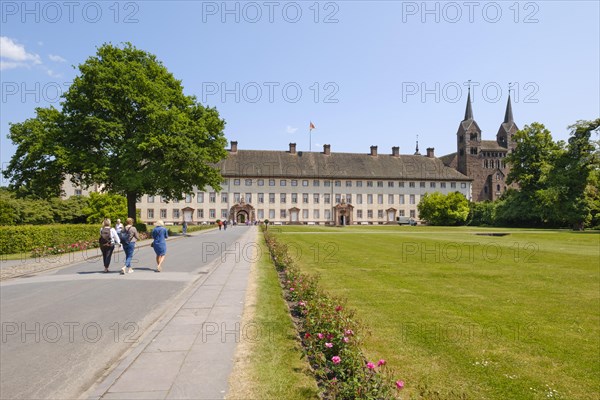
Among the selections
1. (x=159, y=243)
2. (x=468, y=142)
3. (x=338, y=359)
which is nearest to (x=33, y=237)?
(x=159, y=243)

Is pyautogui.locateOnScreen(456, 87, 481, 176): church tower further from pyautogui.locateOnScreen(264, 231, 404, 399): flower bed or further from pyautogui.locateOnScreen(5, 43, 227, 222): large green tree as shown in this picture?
pyautogui.locateOnScreen(264, 231, 404, 399): flower bed

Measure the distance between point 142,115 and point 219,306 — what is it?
1238 inches

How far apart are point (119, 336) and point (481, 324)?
7.05 metres

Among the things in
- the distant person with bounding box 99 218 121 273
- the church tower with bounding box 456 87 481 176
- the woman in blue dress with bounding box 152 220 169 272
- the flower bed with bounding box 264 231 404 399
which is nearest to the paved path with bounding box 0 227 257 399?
the flower bed with bounding box 264 231 404 399

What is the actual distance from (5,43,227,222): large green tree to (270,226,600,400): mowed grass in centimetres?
2267

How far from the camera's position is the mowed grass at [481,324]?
225 inches

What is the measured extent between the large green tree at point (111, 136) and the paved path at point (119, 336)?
22.3 meters

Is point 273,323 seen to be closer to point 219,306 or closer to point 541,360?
point 219,306

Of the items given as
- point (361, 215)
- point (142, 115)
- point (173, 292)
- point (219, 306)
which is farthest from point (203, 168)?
point (361, 215)

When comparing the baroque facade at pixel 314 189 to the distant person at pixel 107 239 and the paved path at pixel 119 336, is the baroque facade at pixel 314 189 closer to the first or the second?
the distant person at pixel 107 239

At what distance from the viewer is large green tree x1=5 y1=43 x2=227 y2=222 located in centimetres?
3384

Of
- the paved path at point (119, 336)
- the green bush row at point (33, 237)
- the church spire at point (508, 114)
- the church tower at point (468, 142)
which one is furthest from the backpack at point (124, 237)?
the church spire at point (508, 114)

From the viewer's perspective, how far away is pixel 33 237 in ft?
74.5

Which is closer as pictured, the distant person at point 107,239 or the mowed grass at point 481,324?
the mowed grass at point 481,324
